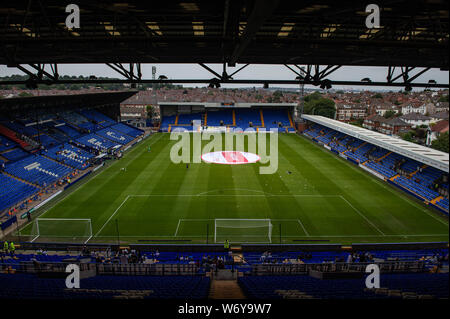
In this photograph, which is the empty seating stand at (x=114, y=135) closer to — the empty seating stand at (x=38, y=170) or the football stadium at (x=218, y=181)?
the football stadium at (x=218, y=181)

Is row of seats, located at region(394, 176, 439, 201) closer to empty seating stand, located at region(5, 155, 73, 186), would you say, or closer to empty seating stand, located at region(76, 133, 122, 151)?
empty seating stand, located at region(5, 155, 73, 186)

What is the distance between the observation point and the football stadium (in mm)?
6453

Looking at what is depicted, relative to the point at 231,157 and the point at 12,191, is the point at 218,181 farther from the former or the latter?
the point at 12,191

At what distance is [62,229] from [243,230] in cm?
1088

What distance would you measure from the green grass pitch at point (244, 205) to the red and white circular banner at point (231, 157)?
6.02ft

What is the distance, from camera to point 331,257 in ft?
43.5

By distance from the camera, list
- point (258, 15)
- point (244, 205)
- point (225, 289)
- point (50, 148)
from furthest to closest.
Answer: point (50, 148)
point (244, 205)
point (225, 289)
point (258, 15)

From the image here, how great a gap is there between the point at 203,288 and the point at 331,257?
7655 millimetres

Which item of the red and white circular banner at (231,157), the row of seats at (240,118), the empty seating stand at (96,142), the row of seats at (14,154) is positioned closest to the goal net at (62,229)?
the row of seats at (14,154)

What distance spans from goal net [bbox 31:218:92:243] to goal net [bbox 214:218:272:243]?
747 centimetres

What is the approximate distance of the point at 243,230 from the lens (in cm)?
1645

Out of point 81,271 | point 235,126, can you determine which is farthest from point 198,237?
point 235,126

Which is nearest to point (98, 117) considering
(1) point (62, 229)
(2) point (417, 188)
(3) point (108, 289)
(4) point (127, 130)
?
(4) point (127, 130)

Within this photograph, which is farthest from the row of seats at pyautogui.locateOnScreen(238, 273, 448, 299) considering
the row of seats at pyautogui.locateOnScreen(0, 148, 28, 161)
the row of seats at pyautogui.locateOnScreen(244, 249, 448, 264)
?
the row of seats at pyautogui.locateOnScreen(0, 148, 28, 161)
